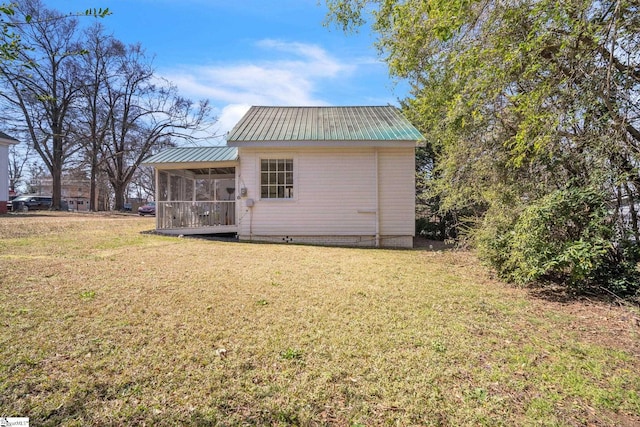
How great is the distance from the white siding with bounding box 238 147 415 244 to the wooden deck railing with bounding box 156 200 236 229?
4.31 ft

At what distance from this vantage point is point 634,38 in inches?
154

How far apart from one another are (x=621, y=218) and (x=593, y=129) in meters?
1.45

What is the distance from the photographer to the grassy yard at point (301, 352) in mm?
2117

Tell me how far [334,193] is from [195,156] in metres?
5.16

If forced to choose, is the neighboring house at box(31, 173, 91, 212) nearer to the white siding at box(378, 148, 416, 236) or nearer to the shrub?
the white siding at box(378, 148, 416, 236)

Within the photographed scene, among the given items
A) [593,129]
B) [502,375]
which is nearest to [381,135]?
[593,129]

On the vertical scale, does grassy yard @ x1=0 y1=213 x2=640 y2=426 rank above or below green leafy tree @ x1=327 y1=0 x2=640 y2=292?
below

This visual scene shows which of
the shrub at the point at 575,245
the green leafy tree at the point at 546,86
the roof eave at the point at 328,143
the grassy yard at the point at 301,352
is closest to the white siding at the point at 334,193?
the roof eave at the point at 328,143

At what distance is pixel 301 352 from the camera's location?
2838 millimetres

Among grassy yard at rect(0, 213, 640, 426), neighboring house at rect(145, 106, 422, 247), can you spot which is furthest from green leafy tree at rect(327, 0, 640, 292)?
neighboring house at rect(145, 106, 422, 247)

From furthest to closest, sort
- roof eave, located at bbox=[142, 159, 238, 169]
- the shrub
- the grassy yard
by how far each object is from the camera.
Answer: roof eave, located at bbox=[142, 159, 238, 169]
the shrub
the grassy yard

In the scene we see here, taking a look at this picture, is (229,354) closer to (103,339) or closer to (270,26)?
(103,339)

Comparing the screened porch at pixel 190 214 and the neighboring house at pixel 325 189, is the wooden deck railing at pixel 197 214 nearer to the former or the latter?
the screened porch at pixel 190 214

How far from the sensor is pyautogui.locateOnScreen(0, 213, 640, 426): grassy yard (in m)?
2.12
